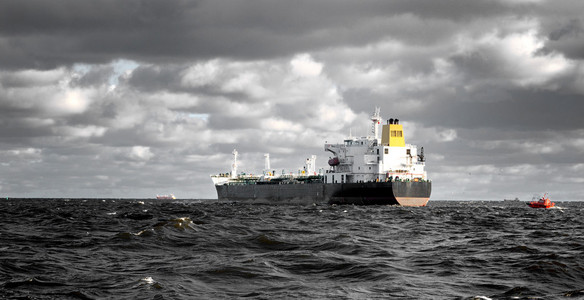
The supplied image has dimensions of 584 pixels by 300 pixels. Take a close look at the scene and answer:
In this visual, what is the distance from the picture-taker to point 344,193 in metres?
96.4

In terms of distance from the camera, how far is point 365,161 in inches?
3826

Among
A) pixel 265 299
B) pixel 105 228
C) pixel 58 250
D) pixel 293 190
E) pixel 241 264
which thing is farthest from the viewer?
pixel 293 190

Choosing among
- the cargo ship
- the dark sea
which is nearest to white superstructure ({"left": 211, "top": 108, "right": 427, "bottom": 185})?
the cargo ship

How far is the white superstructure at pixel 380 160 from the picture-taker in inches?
3765

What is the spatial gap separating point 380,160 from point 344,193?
8.12m

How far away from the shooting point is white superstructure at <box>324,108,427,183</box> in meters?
95.6

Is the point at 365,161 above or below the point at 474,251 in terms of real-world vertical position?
above

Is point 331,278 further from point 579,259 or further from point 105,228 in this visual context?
point 105,228

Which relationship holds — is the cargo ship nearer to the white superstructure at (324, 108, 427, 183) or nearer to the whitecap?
the white superstructure at (324, 108, 427, 183)

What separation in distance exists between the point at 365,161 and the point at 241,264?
78.1m

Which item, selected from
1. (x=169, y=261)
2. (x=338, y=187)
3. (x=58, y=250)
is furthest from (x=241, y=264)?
(x=338, y=187)

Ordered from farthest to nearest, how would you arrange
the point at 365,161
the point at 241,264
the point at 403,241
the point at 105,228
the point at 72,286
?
the point at 365,161, the point at 105,228, the point at 403,241, the point at 241,264, the point at 72,286

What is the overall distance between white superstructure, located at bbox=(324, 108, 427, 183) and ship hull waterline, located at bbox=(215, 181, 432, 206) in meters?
3.38

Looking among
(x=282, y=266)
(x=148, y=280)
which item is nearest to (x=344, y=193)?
(x=282, y=266)
